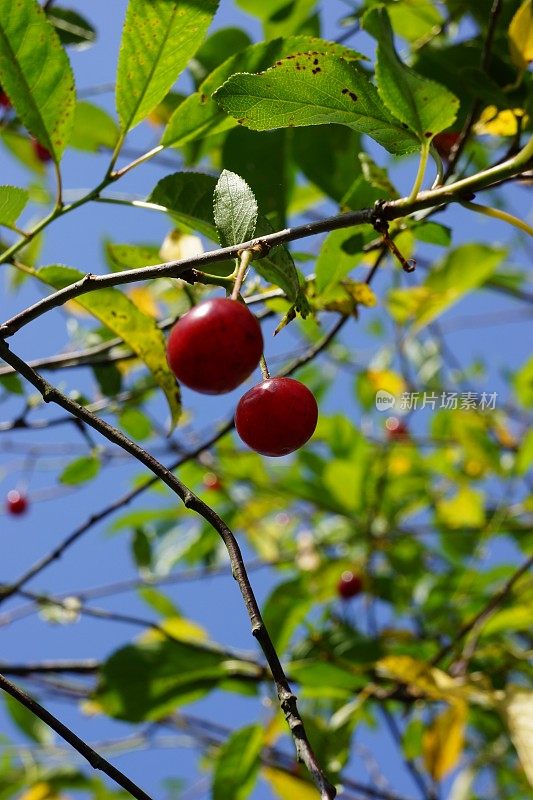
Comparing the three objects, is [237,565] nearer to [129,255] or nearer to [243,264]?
[243,264]

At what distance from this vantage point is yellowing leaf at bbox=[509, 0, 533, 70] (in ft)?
3.08

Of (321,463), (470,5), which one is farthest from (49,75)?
(321,463)

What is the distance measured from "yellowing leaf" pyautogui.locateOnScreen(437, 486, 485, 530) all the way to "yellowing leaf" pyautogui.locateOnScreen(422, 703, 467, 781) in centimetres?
102

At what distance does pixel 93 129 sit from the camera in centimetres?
177

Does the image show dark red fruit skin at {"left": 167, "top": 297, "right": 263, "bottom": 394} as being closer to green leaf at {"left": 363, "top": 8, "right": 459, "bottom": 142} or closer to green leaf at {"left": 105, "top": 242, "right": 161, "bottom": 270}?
green leaf at {"left": 363, "top": 8, "right": 459, "bottom": 142}

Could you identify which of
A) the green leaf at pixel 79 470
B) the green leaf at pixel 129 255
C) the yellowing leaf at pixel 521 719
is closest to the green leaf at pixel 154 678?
the green leaf at pixel 79 470

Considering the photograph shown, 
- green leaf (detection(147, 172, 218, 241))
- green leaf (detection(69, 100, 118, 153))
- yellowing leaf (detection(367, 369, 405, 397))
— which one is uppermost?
yellowing leaf (detection(367, 369, 405, 397))

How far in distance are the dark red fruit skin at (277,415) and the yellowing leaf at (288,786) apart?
5.14 feet

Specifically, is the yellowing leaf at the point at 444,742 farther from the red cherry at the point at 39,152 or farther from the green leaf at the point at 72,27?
the red cherry at the point at 39,152

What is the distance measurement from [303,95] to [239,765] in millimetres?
1503

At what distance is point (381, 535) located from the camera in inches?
101

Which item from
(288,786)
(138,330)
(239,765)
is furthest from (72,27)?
(288,786)

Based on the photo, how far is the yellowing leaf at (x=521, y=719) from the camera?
1.48 m

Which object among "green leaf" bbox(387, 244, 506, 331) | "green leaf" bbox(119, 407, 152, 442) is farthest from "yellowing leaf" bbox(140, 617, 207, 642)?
"green leaf" bbox(387, 244, 506, 331)
